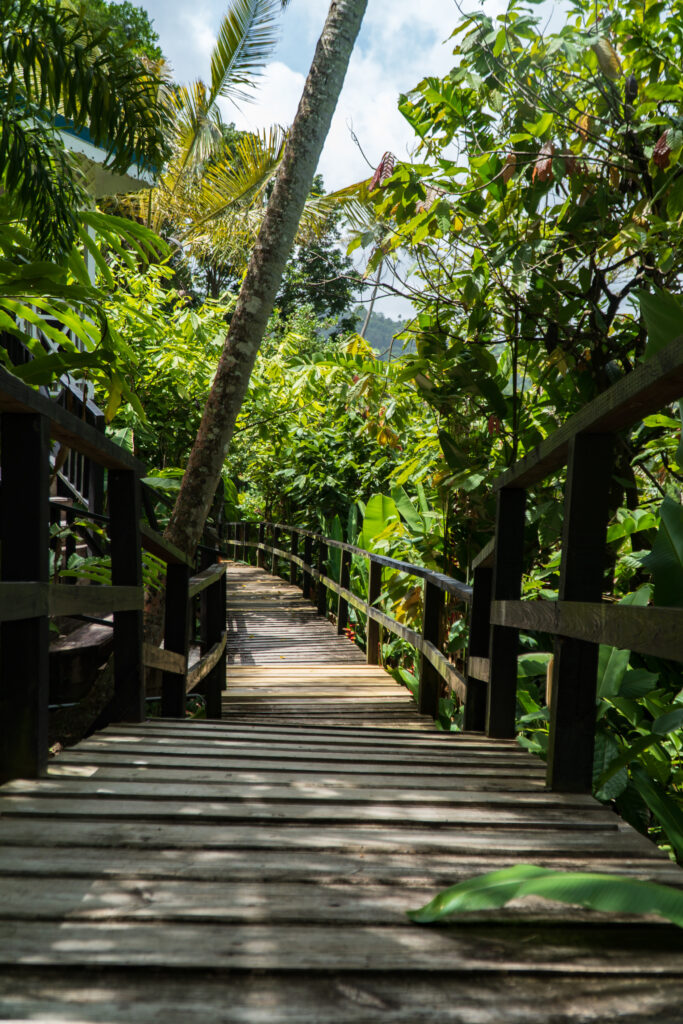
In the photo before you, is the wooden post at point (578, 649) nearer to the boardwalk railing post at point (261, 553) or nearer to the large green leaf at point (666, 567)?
the large green leaf at point (666, 567)

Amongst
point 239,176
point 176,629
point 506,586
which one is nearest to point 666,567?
point 506,586

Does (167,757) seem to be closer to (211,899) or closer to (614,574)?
(211,899)

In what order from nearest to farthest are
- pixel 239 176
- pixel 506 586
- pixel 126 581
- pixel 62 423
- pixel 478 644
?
pixel 62 423 < pixel 506 586 < pixel 126 581 < pixel 478 644 < pixel 239 176

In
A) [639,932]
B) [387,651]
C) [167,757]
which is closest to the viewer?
[639,932]

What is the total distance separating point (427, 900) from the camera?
142 cm

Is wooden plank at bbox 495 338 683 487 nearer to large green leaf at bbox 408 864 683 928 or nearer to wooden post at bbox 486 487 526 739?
wooden post at bbox 486 487 526 739

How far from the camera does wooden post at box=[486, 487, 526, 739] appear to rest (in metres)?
2.94

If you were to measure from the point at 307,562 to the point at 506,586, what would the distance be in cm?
903

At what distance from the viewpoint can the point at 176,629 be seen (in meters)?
3.84

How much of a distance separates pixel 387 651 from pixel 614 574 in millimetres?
2879

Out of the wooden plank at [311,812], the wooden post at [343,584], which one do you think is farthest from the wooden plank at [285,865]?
the wooden post at [343,584]

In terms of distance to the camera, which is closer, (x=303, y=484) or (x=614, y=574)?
(x=614, y=574)

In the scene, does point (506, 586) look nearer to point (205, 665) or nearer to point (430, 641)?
point (430, 641)

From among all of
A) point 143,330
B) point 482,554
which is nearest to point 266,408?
point 143,330
